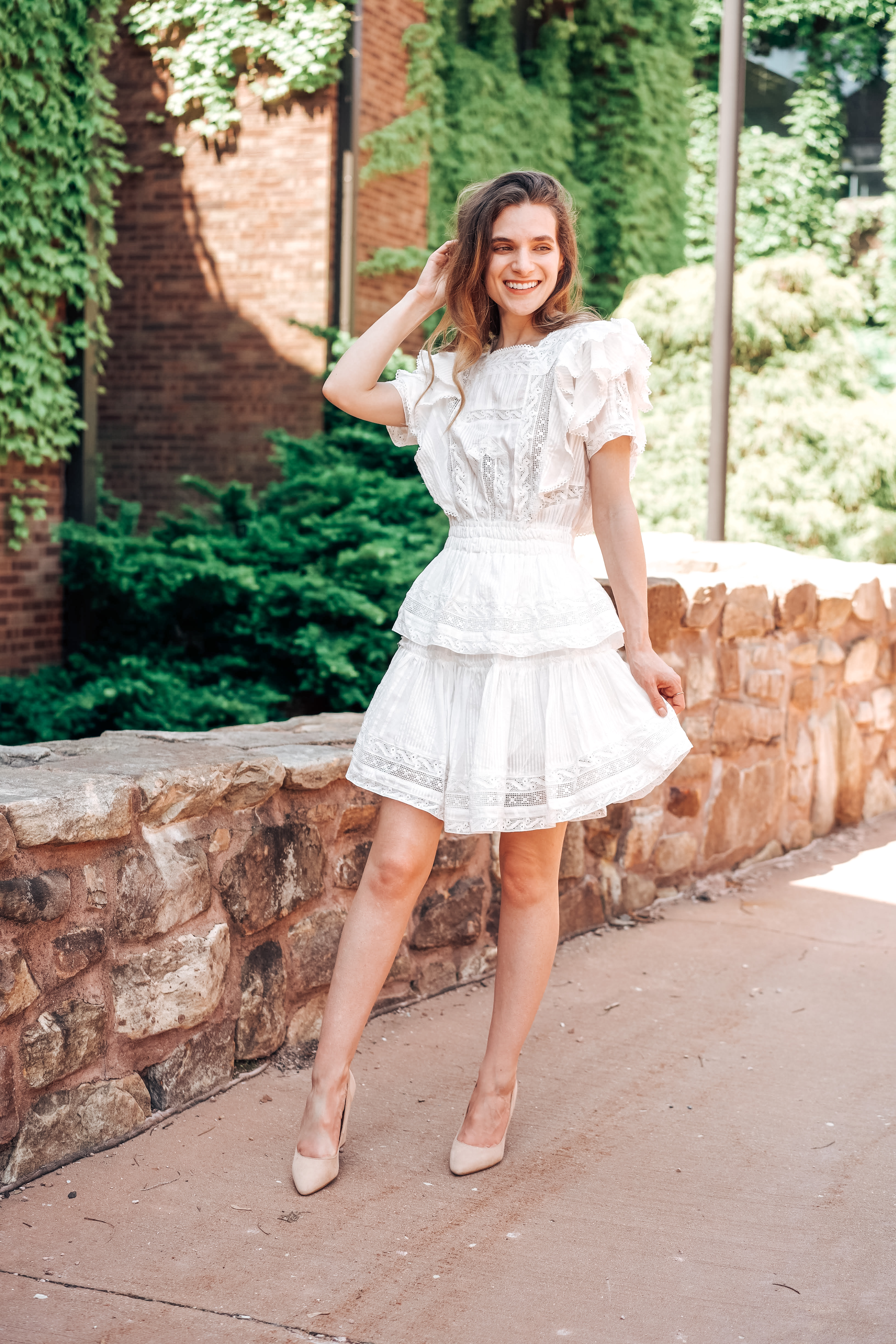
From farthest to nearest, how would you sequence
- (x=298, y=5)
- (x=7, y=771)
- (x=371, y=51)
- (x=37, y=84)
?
(x=371, y=51) → (x=298, y=5) → (x=37, y=84) → (x=7, y=771)

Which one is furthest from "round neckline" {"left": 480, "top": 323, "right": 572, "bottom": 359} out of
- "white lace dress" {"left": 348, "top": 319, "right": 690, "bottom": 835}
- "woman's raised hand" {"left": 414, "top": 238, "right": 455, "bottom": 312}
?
"woman's raised hand" {"left": 414, "top": 238, "right": 455, "bottom": 312}

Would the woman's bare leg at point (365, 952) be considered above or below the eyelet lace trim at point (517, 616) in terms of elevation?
below

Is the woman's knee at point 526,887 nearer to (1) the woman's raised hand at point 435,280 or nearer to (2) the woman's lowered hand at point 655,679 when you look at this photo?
(2) the woman's lowered hand at point 655,679

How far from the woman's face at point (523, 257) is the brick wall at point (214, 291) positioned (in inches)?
274

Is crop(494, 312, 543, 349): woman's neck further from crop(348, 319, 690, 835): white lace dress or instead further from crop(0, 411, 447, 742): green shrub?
crop(0, 411, 447, 742): green shrub

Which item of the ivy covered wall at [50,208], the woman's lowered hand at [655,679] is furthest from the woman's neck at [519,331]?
the ivy covered wall at [50,208]

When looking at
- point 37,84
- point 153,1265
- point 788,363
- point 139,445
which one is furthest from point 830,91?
point 153,1265

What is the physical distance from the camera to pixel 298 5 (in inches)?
347

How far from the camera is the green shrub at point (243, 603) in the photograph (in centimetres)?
658

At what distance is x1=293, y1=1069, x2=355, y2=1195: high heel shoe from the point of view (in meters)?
2.27

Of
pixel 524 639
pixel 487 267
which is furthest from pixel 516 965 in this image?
A: pixel 487 267

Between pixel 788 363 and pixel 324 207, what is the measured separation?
17.4 feet

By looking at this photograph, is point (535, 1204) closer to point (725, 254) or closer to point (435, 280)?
point (435, 280)

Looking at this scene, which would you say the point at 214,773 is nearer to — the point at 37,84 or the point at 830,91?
the point at 37,84
